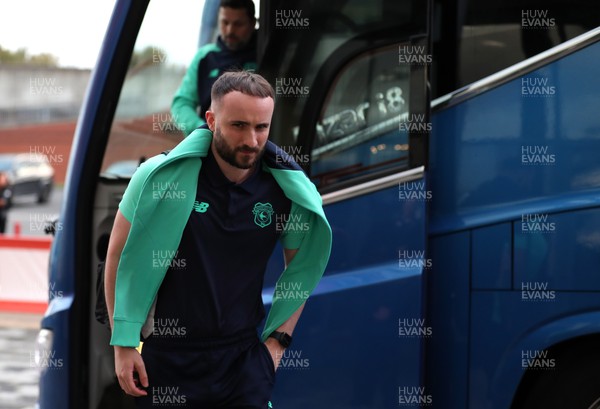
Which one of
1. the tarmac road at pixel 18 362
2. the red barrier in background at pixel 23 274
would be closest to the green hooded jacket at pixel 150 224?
the tarmac road at pixel 18 362

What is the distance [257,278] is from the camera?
3.03m

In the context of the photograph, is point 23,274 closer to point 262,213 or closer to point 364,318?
point 364,318

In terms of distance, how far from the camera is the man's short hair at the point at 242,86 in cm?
284

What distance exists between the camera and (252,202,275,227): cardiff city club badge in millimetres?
2984

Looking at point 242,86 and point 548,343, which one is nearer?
point 242,86

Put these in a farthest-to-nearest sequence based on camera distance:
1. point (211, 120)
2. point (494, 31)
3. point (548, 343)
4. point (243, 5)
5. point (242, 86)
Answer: point (243, 5)
point (494, 31)
point (548, 343)
point (211, 120)
point (242, 86)

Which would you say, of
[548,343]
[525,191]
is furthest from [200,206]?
[548,343]

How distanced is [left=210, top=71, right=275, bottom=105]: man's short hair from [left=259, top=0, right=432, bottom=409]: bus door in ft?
4.16

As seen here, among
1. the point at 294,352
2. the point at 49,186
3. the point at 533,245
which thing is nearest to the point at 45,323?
the point at 294,352

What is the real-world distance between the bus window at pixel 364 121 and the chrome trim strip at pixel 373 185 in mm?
48

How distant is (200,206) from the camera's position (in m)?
2.94

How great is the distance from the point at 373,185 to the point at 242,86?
135 cm

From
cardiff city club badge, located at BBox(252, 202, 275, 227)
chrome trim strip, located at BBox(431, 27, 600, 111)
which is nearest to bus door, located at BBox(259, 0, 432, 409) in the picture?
chrome trim strip, located at BBox(431, 27, 600, 111)

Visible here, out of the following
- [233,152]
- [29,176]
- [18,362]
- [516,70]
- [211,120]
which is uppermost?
[29,176]
